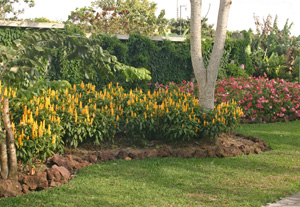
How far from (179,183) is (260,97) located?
693cm

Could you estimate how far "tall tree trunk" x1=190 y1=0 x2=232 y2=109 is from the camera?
24.2ft

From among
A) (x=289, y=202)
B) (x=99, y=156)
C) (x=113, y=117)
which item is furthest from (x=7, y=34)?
(x=289, y=202)

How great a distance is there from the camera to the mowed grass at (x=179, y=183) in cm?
426

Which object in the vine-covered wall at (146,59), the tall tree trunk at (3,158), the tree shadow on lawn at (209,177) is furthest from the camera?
the vine-covered wall at (146,59)

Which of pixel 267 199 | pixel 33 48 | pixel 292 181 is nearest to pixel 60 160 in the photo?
pixel 33 48

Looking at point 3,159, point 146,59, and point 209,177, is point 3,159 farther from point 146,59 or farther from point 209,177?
point 146,59

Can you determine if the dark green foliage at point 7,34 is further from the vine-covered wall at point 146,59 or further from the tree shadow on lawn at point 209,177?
the tree shadow on lawn at point 209,177

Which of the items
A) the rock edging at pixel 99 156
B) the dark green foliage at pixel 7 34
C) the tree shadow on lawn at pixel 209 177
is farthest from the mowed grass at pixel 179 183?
the dark green foliage at pixel 7 34

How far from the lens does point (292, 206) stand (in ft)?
13.7

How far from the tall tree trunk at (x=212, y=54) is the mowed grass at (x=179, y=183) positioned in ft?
5.48

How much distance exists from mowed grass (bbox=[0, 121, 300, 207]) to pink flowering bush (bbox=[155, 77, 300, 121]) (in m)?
4.27

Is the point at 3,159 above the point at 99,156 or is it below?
above

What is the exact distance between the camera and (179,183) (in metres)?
4.92

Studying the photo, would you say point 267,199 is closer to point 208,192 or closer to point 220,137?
point 208,192
